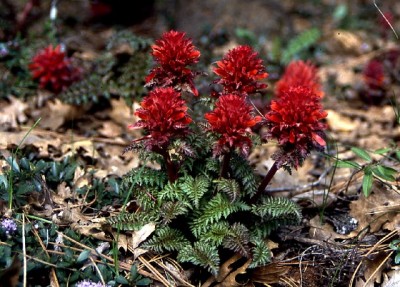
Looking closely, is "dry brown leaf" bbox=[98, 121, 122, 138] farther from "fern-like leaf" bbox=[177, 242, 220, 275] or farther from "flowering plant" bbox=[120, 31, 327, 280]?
"fern-like leaf" bbox=[177, 242, 220, 275]

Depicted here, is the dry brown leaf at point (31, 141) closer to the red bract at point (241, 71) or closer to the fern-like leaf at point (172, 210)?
the fern-like leaf at point (172, 210)

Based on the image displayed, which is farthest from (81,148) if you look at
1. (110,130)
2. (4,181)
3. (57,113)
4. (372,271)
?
(372,271)

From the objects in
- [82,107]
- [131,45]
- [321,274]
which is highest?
[131,45]

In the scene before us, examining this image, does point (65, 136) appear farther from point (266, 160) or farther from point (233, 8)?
point (233, 8)

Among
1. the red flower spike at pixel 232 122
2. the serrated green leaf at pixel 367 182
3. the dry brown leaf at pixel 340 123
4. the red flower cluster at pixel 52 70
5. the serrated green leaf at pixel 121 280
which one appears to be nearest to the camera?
the red flower spike at pixel 232 122

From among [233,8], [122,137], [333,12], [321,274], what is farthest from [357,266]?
[333,12]

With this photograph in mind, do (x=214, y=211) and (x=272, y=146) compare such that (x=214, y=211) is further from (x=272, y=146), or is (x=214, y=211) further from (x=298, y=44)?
(x=298, y=44)

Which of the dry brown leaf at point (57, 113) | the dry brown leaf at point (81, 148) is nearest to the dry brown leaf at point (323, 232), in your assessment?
the dry brown leaf at point (81, 148)
